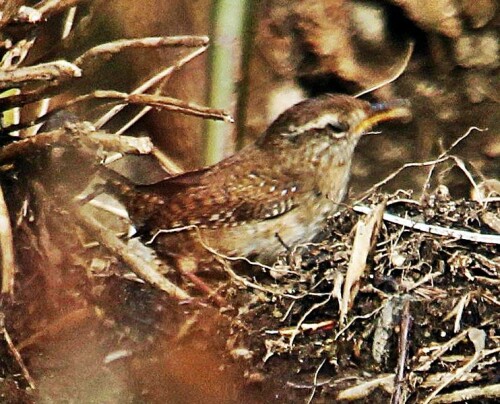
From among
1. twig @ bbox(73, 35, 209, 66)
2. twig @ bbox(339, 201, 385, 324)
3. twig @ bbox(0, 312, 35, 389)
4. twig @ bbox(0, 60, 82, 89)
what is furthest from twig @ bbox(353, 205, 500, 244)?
twig @ bbox(0, 312, 35, 389)

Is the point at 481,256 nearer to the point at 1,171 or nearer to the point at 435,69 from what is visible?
the point at 435,69

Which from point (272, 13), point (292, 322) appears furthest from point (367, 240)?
point (272, 13)

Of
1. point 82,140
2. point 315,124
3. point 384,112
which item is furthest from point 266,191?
point 82,140

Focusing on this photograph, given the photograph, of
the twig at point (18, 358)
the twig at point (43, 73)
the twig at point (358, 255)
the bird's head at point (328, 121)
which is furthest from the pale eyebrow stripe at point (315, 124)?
the twig at point (18, 358)

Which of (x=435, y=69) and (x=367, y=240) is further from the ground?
(x=435, y=69)

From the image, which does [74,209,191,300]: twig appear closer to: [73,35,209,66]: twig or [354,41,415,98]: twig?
[73,35,209,66]: twig

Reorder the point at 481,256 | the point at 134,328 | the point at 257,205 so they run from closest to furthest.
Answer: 1. the point at 134,328
2. the point at 481,256
3. the point at 257,205

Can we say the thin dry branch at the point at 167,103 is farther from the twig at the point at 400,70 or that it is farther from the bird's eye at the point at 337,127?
the twig at the point at 400,70

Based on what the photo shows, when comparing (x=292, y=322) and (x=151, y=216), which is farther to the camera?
(x=151, y=216)
